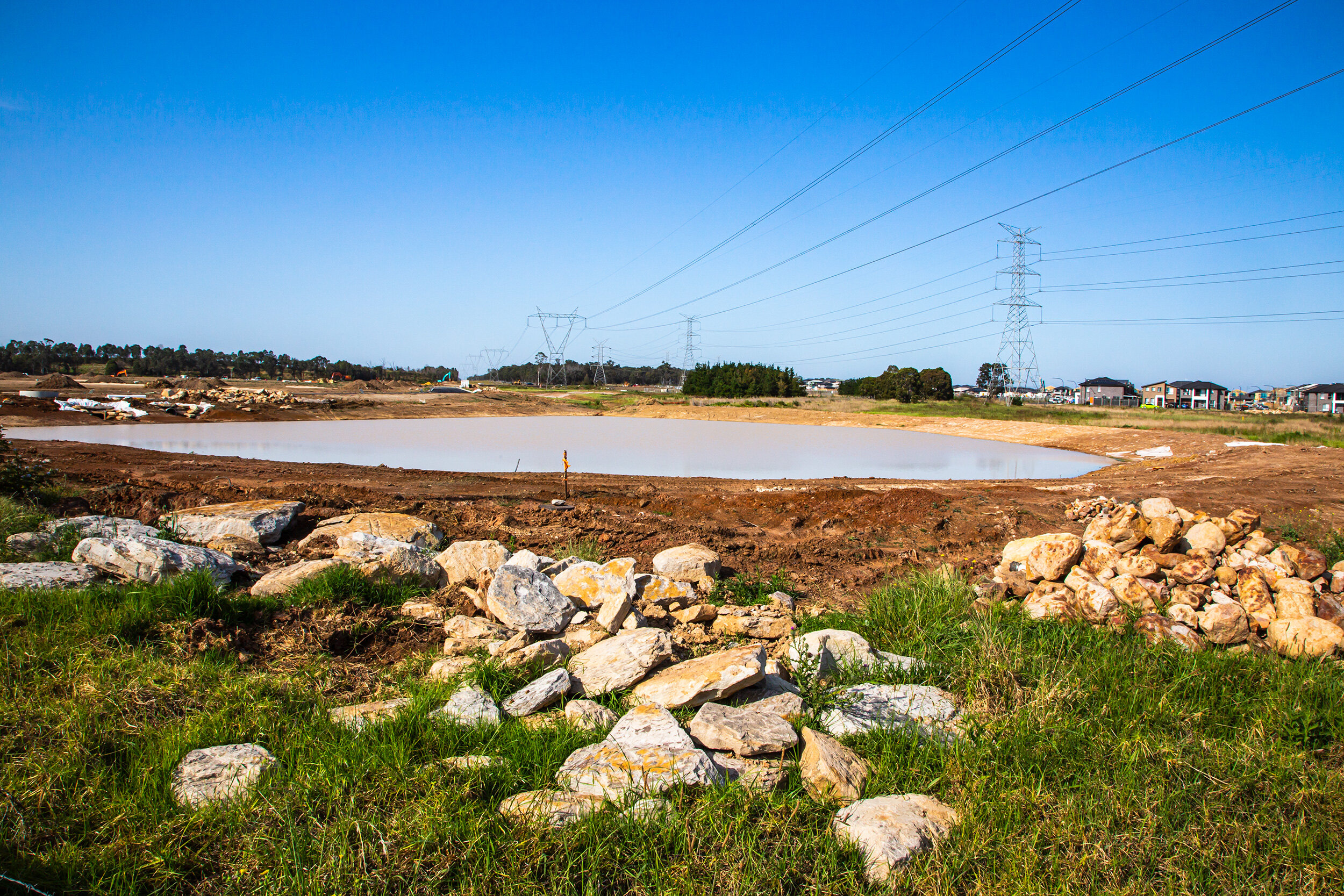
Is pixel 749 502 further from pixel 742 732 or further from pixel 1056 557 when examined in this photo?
pixel 742 732

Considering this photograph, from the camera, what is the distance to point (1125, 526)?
7.31m

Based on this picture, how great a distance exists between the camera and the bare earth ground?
31.6 ft

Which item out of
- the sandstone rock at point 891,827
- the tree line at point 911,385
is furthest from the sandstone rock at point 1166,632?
the tree line at point 911,385

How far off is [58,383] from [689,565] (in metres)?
56.5

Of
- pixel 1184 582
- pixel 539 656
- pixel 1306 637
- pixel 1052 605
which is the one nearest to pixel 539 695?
pixel 539 656

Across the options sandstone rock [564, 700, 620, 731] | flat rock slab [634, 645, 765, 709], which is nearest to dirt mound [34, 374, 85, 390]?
sandstone rock [564, 700, 620, 731]

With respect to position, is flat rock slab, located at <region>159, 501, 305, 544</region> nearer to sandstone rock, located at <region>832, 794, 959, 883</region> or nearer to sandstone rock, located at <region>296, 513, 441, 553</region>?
sandstone rock, located at <region>296, 513, 441, 553</region>

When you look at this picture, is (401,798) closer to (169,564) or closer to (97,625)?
(97,625)

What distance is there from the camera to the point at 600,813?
10.3 feet

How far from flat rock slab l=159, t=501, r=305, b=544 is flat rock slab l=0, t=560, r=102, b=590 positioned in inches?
78.7

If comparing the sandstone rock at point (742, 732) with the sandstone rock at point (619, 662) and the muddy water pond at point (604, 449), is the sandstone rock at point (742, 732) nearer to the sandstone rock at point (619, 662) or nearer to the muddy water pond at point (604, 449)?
the sandstone rock at point (619, 662)

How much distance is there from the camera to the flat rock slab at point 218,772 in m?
3.26

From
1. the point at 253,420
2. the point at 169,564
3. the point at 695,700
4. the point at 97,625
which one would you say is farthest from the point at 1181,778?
the point at 253,420

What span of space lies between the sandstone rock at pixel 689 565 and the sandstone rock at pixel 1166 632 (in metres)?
3.90
